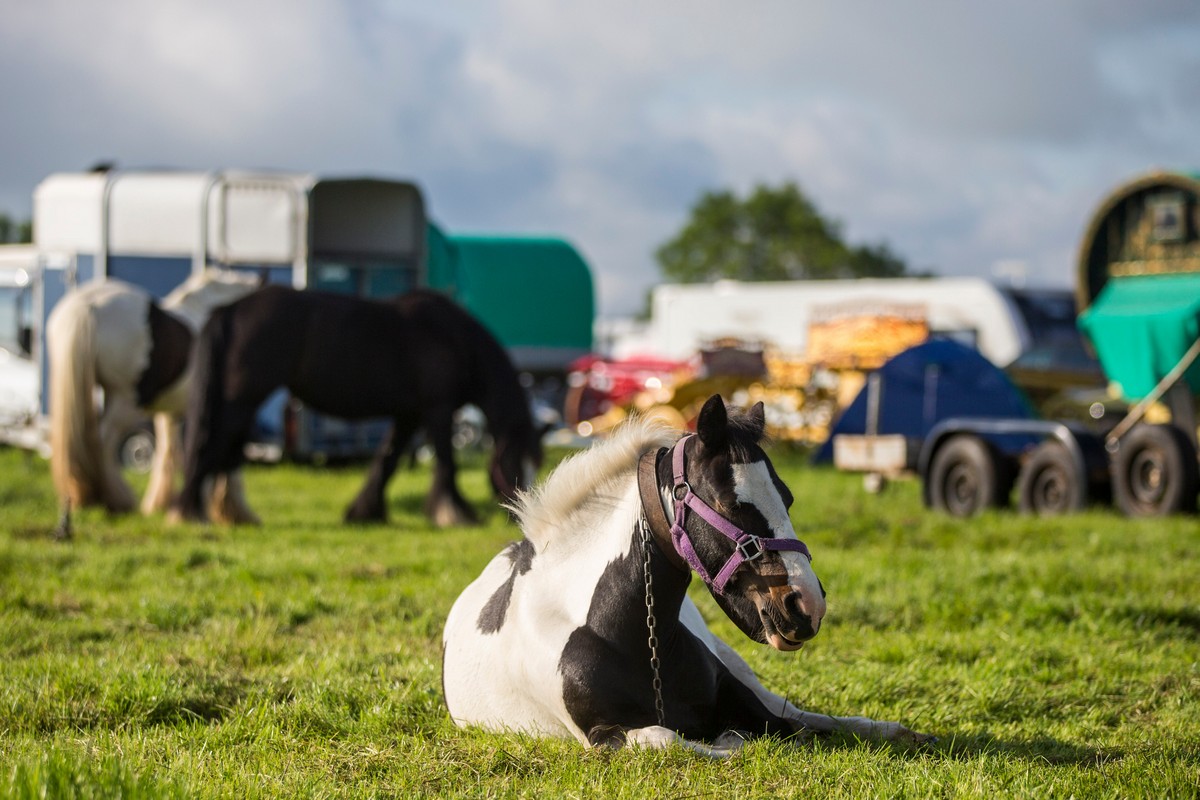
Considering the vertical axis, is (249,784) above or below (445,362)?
below

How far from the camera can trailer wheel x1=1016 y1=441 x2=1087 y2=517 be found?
11.0 metres

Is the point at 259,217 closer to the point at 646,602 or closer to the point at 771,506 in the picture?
the point at 646,602

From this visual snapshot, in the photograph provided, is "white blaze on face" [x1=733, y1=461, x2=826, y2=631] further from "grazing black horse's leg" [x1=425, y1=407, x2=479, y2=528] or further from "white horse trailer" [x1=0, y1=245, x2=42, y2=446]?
"white horse trailer" [x1=0, y1=245, x2=42, y2=446]

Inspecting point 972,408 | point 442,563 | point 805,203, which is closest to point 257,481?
point 442,563

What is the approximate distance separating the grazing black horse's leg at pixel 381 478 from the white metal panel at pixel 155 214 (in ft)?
Answer: 19.1

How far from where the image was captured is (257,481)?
47.8 ft

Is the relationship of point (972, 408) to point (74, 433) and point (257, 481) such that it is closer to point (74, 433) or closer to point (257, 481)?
point (257, 481)

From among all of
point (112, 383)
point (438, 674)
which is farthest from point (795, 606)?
point (112, 383)

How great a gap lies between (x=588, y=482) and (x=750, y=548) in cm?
76

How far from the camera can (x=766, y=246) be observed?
67.4 metres

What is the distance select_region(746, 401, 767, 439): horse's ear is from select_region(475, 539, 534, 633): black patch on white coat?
3.13 feet

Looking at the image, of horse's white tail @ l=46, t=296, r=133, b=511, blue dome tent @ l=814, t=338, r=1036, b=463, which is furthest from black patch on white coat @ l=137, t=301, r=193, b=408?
blue dome tent @ l=814, t=338, r=1036, b=463

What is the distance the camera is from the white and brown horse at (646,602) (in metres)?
3.40

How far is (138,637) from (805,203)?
2527 inches
